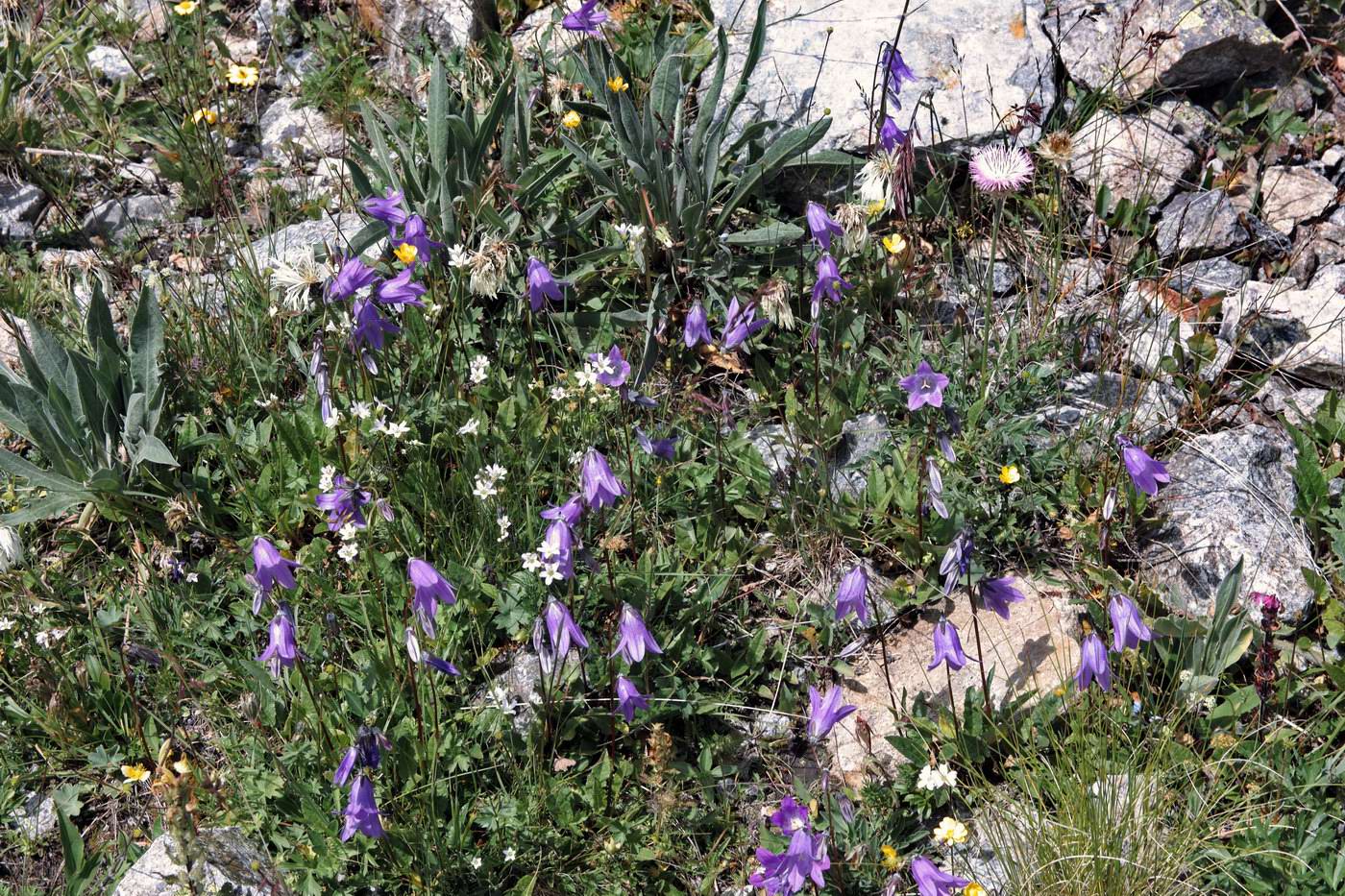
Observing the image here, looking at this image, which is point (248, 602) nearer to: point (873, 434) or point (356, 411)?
point (356, 411)

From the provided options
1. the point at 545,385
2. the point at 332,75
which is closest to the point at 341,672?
the point at 545,385

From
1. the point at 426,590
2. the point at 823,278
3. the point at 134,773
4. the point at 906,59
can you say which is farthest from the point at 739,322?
the point at 134,773

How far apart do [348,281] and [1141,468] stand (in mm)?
2474

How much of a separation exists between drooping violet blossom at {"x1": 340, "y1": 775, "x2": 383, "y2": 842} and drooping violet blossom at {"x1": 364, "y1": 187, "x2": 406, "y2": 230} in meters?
2.08

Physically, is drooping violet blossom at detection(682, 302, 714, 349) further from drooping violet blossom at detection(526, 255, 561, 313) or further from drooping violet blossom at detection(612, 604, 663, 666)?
drooping violet blossom at detection(612, 604, 663, 666)

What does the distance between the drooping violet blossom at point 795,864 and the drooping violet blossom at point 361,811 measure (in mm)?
947

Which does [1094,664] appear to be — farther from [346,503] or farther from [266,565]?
[266,565]

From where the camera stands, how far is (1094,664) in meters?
2.99

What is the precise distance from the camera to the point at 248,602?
353cm

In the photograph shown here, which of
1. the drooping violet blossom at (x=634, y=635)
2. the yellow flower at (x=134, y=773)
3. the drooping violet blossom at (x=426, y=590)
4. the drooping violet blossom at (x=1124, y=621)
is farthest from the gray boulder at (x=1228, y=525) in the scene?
the yellow flower at (x=134, y=773)

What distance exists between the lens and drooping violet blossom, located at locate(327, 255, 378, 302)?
11.5 feet

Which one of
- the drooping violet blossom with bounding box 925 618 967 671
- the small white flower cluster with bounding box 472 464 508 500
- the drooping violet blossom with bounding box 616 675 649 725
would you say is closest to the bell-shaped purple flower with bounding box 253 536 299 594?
the small white flower cluster with bounding box 472 464 508 500

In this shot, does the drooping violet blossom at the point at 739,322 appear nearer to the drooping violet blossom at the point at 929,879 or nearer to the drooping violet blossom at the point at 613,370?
the drooping violet blossom at the point at 613,370

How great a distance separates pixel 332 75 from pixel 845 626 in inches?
148
